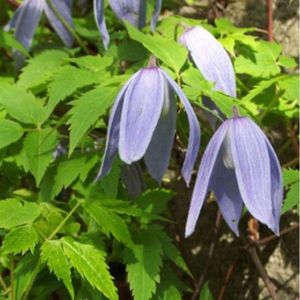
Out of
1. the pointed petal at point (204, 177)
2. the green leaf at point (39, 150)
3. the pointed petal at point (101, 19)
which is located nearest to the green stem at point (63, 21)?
the pointed petal at point (101, 19)

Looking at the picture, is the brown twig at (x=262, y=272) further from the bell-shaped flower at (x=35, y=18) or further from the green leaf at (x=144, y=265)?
the bell-shaped flower at (x=35, y=18)

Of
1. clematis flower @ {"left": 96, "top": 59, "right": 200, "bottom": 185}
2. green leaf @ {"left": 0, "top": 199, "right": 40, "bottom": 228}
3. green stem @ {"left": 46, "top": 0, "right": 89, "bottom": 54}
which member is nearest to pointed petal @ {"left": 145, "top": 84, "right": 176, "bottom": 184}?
clematis flower @ {"left": 96, "top": 59, "right": 200, "bottom": 185}

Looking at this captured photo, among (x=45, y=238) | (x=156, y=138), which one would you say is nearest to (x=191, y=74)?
(x=156, y=138)

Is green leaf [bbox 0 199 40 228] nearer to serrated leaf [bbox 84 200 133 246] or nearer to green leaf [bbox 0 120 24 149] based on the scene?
serrated leaf [bbox 84 200 133 246]

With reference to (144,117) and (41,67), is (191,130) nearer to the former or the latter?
(144,117)

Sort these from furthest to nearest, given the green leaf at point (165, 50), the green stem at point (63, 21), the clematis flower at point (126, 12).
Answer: the green stem at point (63, 21)
the clematis flower at point (126, 12)
the green leaf at point (165, 50)

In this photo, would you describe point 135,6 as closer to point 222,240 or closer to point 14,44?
point 14,44
